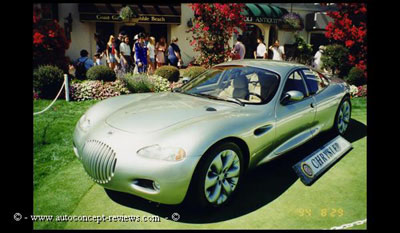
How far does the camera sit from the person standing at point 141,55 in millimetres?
11016

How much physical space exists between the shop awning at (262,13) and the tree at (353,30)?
7.60 m

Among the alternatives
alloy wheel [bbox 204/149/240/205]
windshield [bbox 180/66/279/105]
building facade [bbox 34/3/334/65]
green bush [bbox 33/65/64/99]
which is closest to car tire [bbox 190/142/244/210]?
alloy wheel [bbox 204/149/240/205]

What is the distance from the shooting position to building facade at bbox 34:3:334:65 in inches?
615

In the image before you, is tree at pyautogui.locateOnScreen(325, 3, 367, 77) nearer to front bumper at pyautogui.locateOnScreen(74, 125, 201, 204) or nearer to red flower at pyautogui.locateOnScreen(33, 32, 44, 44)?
red flower at pyautogui.locateOnScreen(33, 32, 44, 44)

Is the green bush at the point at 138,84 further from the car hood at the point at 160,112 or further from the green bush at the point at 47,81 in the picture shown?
the car hood at the point at 160,112

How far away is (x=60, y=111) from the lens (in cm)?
709

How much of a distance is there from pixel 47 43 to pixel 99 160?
7065mm

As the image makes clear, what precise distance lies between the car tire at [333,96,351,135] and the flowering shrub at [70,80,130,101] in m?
5.33

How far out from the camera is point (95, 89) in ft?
27.7

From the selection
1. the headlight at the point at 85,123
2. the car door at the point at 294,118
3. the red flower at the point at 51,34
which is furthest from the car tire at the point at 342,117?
the red flower at the point at 51,34

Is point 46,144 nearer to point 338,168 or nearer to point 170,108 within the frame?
point 170,108

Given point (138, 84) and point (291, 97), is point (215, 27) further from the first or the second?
point (291, 97)

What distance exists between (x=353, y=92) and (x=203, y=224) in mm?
8931
